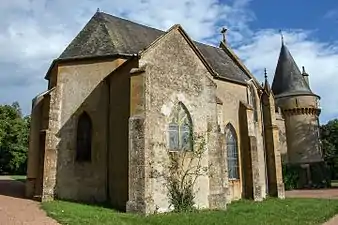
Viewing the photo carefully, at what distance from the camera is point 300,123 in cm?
4475

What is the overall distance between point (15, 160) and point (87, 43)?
142 ft

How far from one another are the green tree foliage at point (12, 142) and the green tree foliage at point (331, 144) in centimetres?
5457

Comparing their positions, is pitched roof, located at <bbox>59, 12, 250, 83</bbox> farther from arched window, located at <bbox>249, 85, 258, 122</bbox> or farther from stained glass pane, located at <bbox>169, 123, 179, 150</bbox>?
stained glass pane, located at <bbox>169, 123, 179, 150</bbox>

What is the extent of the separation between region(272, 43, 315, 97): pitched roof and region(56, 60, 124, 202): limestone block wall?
32160 mm

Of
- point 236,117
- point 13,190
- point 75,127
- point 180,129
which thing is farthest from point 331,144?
point 13,190

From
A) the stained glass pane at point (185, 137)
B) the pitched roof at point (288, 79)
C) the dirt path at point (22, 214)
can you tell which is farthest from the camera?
the pitched roof at point (288, 79)

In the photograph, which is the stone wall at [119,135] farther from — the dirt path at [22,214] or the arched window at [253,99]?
the arched window at [253,99]

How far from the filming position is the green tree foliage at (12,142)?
188ft

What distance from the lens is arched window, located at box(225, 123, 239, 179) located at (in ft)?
76.0

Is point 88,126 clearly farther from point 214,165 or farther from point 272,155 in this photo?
point 272,155

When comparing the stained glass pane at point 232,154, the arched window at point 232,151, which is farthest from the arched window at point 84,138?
the stained glass pane at point 232,154

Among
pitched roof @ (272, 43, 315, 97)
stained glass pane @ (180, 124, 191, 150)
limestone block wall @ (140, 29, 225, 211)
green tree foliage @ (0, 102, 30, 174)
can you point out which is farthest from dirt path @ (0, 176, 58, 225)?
green tree foliage @ (0, 102, 30, 174)

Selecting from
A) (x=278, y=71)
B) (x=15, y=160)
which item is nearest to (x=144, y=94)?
(x=278, y=71)

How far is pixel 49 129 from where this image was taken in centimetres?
1955
